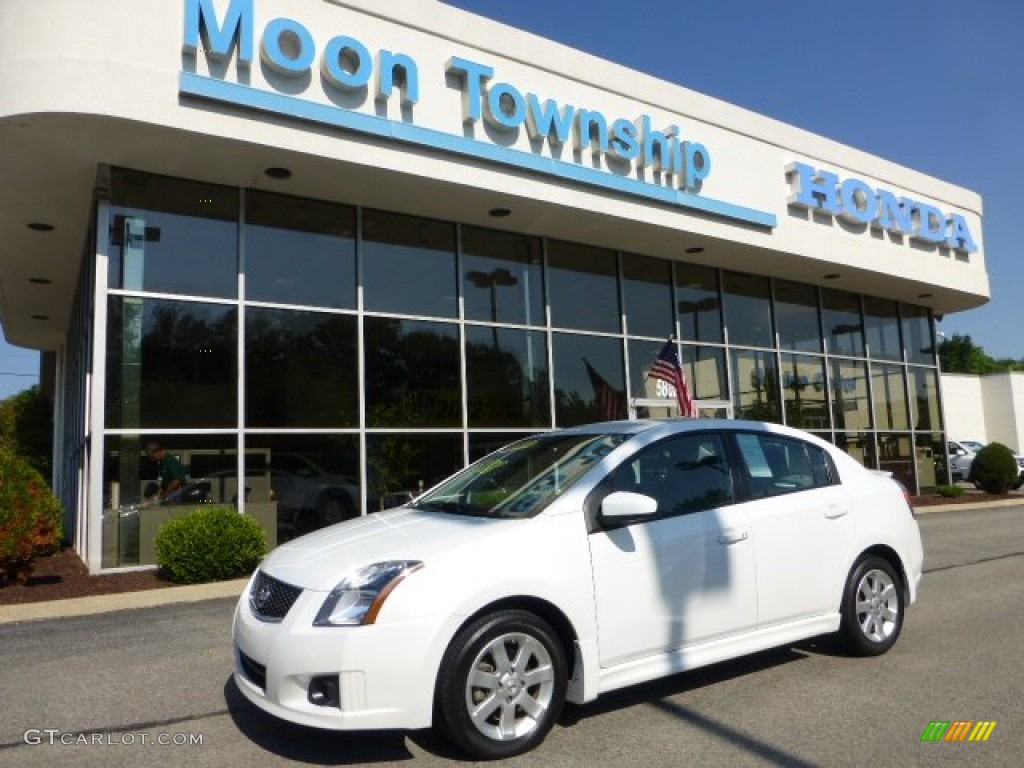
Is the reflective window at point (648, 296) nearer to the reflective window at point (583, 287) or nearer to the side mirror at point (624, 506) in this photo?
the reflective window at point (583, 287)

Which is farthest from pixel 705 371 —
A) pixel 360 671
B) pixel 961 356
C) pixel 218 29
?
pixel 961 356

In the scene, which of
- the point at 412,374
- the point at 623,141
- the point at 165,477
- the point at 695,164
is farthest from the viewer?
the point at 695,164

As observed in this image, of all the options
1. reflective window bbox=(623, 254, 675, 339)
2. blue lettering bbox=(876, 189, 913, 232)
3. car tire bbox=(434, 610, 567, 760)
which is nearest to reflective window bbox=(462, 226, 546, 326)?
reflective window bbox=(623, 254, 675, 339)

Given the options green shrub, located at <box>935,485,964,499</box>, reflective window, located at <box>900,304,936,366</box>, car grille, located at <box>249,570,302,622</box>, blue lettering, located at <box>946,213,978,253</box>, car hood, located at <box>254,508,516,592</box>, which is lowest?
green shrub, located at <box>935,485,964,499</box>

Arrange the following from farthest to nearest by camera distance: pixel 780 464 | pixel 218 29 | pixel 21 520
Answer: pixel 218 29, pixel 21 520, pixel 780 464

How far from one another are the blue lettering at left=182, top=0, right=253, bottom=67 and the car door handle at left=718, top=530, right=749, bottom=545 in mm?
8402

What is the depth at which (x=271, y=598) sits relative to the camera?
4.20 m

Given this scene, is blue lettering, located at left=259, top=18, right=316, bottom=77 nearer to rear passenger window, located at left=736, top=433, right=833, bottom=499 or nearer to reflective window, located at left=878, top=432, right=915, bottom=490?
rear passenger window, located at left=736, top=433, right=833, bottom=499

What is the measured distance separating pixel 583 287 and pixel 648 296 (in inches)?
63.6

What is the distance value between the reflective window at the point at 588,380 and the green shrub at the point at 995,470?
12.2 m

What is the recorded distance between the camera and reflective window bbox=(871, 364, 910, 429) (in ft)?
66.4

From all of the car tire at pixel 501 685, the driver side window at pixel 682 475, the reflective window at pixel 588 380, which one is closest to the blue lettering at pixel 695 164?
the reflective window at pixel 588 380

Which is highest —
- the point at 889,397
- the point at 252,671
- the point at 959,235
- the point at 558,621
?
the point at 959,235

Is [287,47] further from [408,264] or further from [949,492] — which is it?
[949,492]
